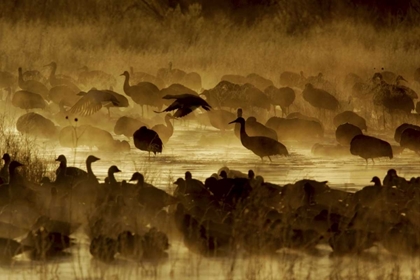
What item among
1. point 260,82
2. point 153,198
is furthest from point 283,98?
point 153,198

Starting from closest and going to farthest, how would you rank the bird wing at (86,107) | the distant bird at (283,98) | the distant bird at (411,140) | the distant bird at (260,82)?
the distant bird at (411,140) → the bird wing at (86,107) → the distant bird at (283,98) → the distant bird at (260,82)

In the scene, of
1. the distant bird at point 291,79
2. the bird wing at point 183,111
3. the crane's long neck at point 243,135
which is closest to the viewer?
the crane's long neck at point 243,135

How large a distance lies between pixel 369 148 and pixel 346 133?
1397 millimetres

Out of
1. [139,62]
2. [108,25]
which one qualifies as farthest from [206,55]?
[108,25]

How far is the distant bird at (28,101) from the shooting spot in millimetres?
17750

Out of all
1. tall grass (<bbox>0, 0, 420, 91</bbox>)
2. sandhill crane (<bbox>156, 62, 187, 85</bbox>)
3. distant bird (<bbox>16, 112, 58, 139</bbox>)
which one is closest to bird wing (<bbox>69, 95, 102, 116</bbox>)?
distant bird (<bbox>16, 112, 58, 139</bbox>)

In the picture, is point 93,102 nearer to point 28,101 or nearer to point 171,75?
point 28,101

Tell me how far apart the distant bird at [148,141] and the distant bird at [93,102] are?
2.40 metres

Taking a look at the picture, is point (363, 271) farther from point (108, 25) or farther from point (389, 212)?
point (108, 25)

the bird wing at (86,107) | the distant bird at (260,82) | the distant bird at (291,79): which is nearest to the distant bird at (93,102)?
the bird wing at (86,107)

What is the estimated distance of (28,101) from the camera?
17781 millimetres

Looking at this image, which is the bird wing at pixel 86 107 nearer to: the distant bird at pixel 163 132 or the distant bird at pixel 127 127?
the distant bird at pixel 127 127

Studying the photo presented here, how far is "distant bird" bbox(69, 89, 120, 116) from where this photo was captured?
640 inches

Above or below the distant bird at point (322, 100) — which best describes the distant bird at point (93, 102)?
below
